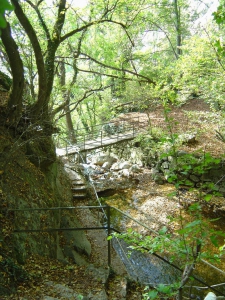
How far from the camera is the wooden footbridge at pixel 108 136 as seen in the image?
1246 cm

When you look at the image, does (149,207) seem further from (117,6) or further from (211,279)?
(117,6)

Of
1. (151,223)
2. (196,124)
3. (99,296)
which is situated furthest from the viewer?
(196,124)

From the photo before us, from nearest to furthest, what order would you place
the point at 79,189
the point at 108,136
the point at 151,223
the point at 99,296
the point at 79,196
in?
1. the point at 99,296
2. the point at 151,223
3. the point at 79,196
4. the point at 79,189
5. the point at 108,136

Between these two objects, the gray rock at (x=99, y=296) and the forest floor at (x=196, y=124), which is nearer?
the gray rock at (x=99, y=296)

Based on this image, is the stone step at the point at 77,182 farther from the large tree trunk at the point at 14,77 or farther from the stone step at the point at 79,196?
the large tree trunk at the point at 14,77

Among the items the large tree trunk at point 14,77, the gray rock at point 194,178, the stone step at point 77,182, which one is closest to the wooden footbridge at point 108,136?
the stone step at point 77,182

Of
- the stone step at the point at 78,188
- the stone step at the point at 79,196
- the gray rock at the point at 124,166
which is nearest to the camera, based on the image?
the stone step at the point at 79,196

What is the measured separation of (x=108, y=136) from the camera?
15047 millimetres

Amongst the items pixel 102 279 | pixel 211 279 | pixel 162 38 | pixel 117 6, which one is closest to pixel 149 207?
pixel 211 279

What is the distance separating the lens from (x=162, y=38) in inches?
877

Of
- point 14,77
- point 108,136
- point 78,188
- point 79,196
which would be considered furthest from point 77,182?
point 14,77

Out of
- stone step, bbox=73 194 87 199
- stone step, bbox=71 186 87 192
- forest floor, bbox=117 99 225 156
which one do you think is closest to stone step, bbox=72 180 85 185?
stone step, bbox=71 186 87 192

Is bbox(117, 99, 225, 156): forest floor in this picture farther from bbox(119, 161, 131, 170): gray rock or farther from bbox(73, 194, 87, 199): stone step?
bbox(73, 194, 87, 199): stone step

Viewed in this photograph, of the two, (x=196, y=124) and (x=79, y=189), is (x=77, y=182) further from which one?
(x=196, y=124)
